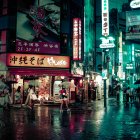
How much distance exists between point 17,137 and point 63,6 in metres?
28.5

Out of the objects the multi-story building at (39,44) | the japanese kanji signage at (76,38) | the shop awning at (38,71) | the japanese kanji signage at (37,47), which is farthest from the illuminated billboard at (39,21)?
the shop awning at (38,71)

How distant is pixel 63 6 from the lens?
39.9 m

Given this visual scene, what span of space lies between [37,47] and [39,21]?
2.90 metres

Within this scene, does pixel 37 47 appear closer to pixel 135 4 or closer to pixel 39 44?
pixel 39 44

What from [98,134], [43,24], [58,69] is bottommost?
[98,134]

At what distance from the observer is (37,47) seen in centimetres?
3581

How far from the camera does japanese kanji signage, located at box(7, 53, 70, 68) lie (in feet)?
113

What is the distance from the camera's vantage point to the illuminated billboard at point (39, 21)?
35.7 meters

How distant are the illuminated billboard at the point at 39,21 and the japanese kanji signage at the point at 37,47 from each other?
0.33 feet

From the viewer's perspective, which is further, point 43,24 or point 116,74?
point 116,74

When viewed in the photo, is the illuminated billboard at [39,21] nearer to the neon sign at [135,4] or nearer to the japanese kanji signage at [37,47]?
the japanese kanji signage at [37,47]

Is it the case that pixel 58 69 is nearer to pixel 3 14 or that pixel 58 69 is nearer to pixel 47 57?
pixel 47 57

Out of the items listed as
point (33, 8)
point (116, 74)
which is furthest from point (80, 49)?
point (116, 74)

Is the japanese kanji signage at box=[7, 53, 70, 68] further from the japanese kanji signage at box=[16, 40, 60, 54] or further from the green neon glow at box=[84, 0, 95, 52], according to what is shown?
the green neon glow at box=[84, 0, 95, 52]
